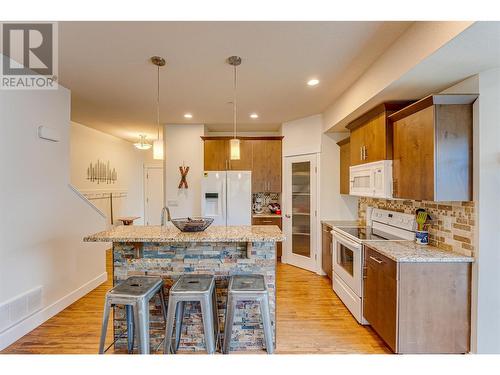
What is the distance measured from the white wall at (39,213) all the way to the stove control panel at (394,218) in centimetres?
384

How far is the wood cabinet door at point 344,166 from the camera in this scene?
12.5 ft

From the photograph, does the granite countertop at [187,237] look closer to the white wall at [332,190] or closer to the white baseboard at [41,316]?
the white baseboard at [41,316]

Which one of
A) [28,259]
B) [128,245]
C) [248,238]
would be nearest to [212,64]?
[248,238]

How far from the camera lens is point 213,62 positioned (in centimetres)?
240

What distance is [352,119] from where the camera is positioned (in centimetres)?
329

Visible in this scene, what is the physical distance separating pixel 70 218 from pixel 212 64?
252cm

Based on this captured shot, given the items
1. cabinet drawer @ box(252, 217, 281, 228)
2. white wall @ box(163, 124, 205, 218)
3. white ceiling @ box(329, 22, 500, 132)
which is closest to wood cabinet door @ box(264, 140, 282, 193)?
cabinet drawer @ box(252, 217, 281, 228)

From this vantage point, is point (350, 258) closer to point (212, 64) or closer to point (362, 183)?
point (362, 183)

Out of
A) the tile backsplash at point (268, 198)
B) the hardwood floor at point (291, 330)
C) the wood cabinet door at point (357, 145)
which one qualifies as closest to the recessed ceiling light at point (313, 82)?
the wood cabinet door at point (357, 145)

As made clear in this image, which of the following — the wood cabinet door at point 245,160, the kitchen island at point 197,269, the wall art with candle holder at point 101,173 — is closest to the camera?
the kitchen island at point 197,269

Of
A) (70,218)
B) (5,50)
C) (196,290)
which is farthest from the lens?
(70,218)

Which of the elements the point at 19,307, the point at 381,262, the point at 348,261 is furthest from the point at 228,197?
the point at 19,307

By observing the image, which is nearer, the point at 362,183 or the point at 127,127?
the point at 362,183

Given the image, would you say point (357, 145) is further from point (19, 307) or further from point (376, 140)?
point (19, 307)
